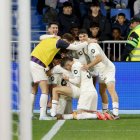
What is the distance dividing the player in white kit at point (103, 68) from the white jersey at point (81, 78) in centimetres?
12

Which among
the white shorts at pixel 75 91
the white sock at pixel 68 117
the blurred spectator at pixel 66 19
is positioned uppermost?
the blurred spectator at pixel 66 19

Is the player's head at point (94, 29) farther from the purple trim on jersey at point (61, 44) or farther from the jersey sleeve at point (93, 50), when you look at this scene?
the purple trim on jersey at point (61, 44)

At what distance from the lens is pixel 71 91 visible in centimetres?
1393

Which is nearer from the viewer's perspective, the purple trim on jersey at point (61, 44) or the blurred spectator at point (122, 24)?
→ the purple trim on jersey at point (61, 44)

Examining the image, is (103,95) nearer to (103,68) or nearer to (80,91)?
(103,68)

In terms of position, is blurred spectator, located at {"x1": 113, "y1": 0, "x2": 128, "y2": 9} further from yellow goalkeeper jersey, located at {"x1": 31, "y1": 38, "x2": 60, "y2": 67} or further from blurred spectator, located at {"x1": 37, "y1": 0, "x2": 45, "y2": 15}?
yellow goalkeeper jersey, located at {"x1": 31, "y1": 38, "x2": 60, "y2": 67}

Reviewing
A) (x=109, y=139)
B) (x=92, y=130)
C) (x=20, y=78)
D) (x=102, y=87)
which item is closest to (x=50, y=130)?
(x=92, y=130)

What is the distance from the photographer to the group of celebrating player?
13859 millimetres

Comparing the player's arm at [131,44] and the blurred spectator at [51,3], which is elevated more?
the blurred spectator at [51,3]

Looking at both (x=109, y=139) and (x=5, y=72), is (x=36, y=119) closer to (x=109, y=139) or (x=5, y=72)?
(x=109, y=139)

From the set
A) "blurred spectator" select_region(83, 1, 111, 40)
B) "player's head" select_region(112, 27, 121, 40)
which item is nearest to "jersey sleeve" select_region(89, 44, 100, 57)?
"blurred spectator" select_region(83, 1, 111, 40)

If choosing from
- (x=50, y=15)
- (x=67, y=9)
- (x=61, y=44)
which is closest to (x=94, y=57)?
(x=61, y=44)

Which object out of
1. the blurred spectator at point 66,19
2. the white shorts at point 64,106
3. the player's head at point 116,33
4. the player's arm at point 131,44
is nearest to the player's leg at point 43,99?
the white shorts at point 64,106

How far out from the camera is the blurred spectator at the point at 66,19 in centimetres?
1778
